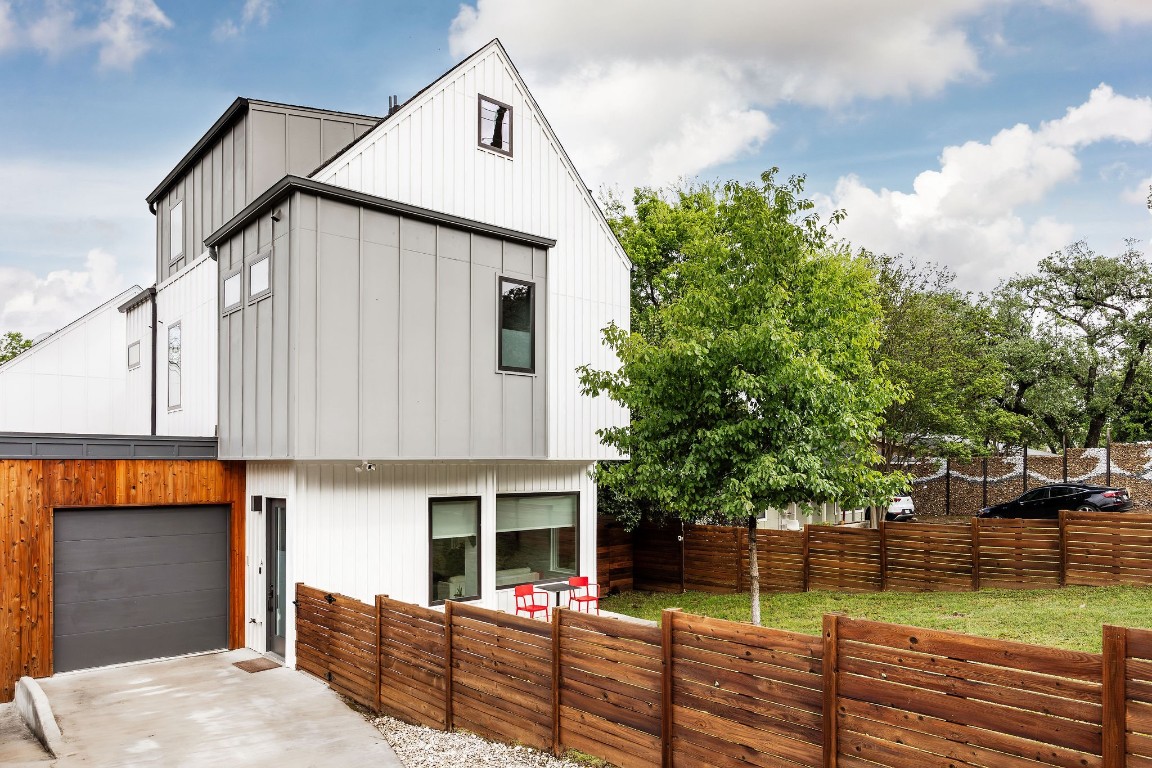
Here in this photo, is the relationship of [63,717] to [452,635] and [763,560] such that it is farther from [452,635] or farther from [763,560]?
[763,560]

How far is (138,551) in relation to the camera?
11.6 metres

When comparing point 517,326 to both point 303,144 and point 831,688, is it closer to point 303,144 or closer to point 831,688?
point 303,144

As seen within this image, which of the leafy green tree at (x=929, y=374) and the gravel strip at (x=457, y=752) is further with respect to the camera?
the leafy green tree at (x=929, y=374)

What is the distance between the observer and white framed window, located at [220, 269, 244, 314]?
12.2 metres

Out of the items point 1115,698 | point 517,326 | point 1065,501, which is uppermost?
point 517,326

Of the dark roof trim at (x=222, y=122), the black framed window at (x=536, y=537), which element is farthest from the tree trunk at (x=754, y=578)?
the dark roof trim at (x=222, y=122)

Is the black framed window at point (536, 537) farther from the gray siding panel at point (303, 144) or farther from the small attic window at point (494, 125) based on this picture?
the gray siding panel at point (303, 144)

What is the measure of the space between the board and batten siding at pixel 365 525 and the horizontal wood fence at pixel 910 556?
621 centimetres

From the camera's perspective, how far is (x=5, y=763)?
8.06 metres

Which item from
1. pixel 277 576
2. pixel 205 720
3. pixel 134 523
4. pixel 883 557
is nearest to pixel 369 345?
pixel 277 576

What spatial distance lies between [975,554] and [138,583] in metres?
15.5

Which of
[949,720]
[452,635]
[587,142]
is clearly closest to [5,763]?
[452,635]

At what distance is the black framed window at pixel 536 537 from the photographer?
13.7 metres

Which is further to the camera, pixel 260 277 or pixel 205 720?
pixel 260 277
